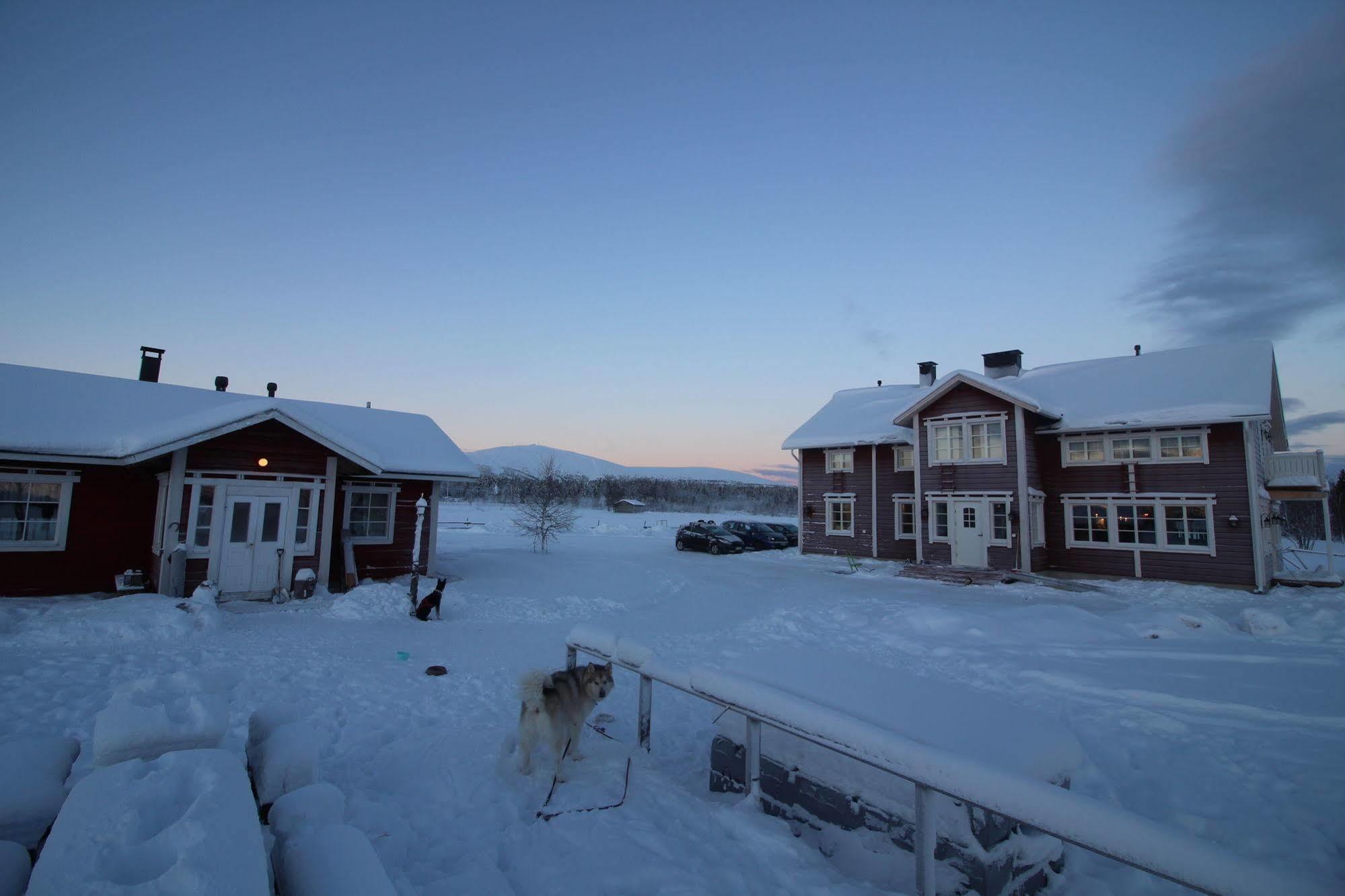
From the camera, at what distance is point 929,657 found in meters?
10.0

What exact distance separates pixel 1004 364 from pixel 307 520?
25.8 meters

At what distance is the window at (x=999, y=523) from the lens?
65.2ft

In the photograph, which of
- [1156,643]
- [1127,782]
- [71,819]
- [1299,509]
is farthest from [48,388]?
[1299,509]

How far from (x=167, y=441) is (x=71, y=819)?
501 inches

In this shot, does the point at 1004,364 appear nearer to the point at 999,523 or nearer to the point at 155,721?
the point at 999,523

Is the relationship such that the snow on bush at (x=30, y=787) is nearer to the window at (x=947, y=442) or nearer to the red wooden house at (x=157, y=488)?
the red wooden house at (x=157, y=488)

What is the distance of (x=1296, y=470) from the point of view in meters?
20.0

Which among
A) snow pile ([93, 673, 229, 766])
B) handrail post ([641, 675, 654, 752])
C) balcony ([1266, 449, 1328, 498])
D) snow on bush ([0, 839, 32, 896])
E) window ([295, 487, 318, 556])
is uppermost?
balcony ([1266, 449, 1328, 498])

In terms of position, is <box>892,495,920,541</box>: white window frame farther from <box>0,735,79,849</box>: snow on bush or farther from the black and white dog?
<box>0,735,79,849</box>: snow on bush

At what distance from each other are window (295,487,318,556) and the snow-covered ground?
1.96 metres

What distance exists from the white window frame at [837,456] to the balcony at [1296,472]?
43.8 feet

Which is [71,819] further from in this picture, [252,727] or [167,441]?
[167,441]

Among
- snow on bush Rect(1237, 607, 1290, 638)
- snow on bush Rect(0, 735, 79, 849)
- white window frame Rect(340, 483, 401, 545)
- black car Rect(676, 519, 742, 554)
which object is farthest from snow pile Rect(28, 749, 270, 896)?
black car Rect(676, 519, 742, 554)

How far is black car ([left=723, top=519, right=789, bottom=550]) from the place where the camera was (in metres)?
31.9
